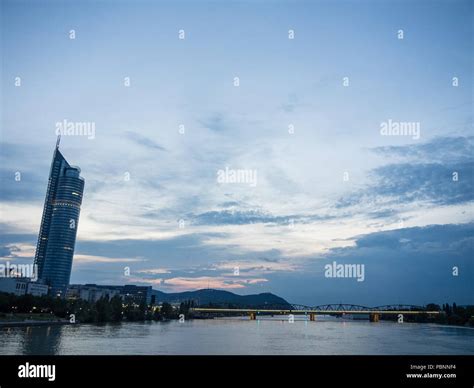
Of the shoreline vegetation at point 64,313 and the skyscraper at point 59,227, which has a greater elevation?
the skyscraper at point 59,227

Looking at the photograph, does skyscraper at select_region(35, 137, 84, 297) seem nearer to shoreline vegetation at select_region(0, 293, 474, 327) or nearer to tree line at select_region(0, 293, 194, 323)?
shoreline vegetation at select_region(0, 293, 474, 327)

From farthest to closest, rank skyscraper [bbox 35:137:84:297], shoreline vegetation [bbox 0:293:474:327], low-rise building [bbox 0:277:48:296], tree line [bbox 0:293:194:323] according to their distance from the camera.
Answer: skyscraper [bbox 35:137:84:297], low-rise building [bbox 0:277:48:296], tree line [bbox 0:293:194:323], shoreline vegetation [bbox 0:293:474:327]

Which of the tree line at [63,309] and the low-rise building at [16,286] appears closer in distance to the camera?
the tree line at [63,309]

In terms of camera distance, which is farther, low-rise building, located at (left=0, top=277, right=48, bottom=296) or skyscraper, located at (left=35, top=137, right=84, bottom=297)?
skyscraper, located at (left=35, top=137, right=84, bottom=297)

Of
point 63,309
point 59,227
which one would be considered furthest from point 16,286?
point 59,227

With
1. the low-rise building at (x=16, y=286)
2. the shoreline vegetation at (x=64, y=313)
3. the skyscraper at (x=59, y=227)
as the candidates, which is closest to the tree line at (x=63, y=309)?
the shoreline vegetation at (x=64, y=313)

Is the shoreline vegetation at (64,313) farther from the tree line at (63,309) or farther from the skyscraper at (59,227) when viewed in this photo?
the skyscraper at (59,227)

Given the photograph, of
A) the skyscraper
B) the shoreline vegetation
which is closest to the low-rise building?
the shoreline vegetation

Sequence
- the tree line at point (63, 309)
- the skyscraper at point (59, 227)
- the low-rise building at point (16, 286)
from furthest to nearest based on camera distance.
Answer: the skyscraper at point (59, 227)
the low-rise building at point (16, 286)
the tree line at point (63, 309)
